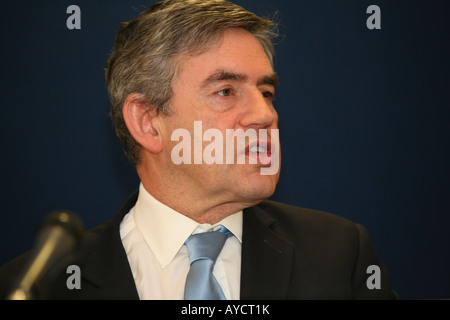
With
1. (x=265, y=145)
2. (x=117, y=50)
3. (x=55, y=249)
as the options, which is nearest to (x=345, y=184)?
(x=265, y=145)

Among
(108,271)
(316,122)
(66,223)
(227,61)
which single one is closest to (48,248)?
(66,223)

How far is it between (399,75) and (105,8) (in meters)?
1.45

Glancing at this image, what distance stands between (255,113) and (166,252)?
578 millimetres

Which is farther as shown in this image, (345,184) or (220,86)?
(345,184)

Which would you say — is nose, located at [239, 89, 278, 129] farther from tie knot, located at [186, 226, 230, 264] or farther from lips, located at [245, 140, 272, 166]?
tie knot, located at [186, 226, 230, 264]

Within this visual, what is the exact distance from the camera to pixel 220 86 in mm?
1674

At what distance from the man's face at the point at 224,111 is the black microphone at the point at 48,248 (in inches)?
23.9

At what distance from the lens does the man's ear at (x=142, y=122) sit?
5.91ft

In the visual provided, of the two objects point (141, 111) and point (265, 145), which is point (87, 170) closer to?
point (141, 111)

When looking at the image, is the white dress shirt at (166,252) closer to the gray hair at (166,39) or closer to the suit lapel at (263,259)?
the suit lapel at (263,259)

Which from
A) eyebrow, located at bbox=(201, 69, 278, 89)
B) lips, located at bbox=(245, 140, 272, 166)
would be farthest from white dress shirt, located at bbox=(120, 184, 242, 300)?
eyebrow, located at bbox=(201, 69, 278, 89)

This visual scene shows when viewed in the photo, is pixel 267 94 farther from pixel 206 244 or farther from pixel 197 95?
pixel 206 244

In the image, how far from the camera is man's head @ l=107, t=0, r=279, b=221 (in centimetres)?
165

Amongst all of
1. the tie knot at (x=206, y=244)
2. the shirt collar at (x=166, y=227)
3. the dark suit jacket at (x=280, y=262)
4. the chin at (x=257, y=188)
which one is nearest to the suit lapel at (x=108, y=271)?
the dark suit jacket at (x=280, y=262)
